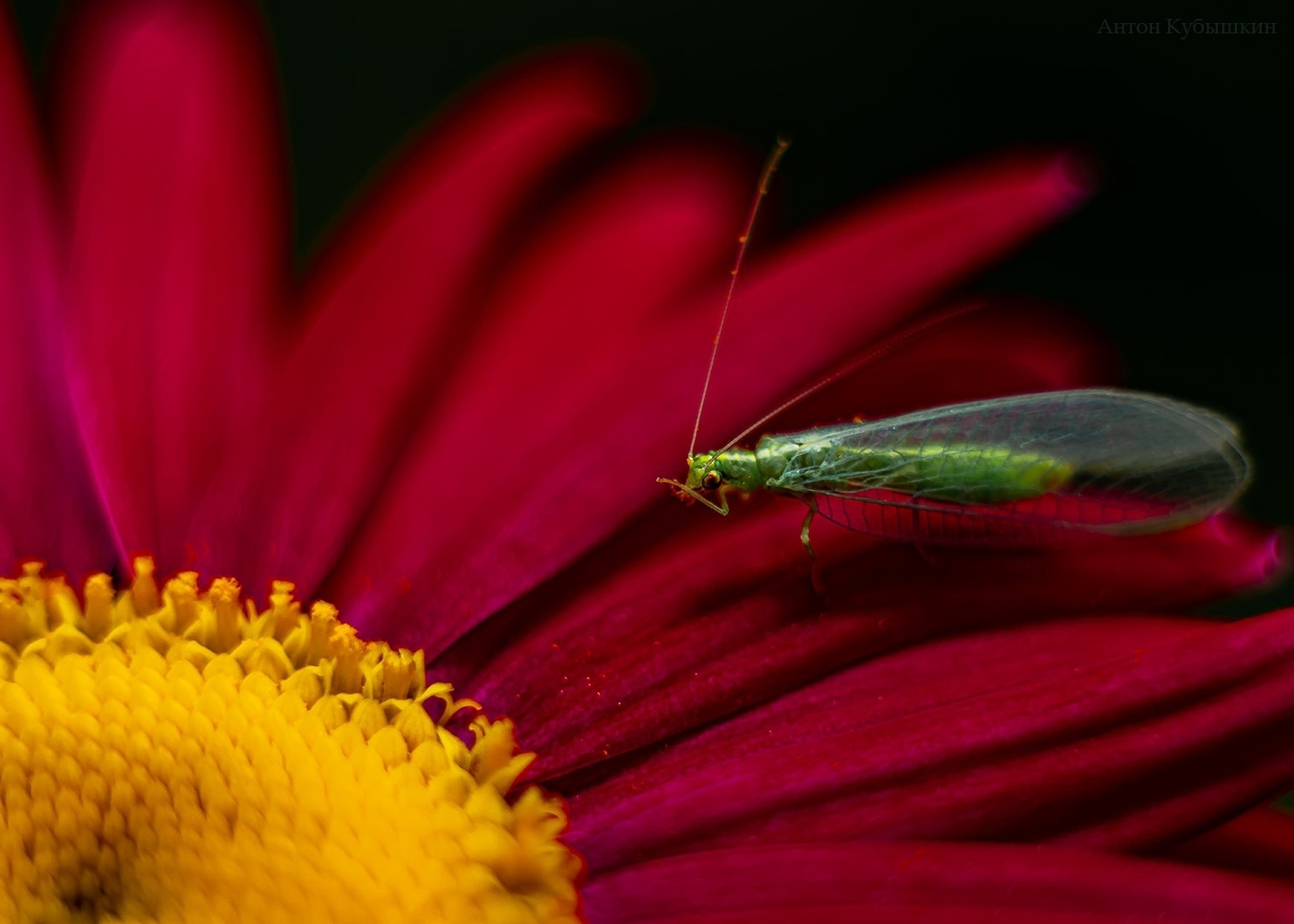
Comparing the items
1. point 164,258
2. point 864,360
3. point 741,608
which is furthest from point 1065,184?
point 164,258

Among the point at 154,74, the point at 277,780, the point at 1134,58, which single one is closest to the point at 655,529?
the point at 277,780

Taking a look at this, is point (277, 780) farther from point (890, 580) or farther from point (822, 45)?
point (822, 45)

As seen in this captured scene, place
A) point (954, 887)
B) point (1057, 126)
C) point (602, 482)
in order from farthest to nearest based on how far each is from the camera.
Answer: point (1057, 126), point (602, 482), point (954, 887)

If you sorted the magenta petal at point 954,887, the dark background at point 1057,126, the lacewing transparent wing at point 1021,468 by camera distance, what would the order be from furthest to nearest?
the dark background at point 1057,126 → the lacewing transparent wing at point 1021,468 → the magenta petal at point 954,887

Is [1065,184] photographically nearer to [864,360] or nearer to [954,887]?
[864,360]

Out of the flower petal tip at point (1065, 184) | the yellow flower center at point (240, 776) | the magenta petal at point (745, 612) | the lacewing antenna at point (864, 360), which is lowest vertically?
the yellow flower center at point (240, 776)

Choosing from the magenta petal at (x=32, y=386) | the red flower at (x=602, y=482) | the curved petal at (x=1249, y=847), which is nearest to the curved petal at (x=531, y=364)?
the red flower at (x=602, y=482)

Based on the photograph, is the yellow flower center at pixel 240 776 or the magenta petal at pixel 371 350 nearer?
the yellow flower center at pixel 240 776

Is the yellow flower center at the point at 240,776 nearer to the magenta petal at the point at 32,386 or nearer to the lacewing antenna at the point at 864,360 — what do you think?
the magenta petal at the point at 32,386
